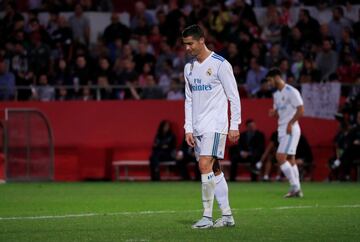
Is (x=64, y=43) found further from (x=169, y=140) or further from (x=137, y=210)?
(x=137, y=210)

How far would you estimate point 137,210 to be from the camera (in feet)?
51.3

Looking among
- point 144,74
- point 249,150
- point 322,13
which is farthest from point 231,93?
point 322,13

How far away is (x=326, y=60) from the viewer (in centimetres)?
2647

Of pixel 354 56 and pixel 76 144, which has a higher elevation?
pixel 354 56

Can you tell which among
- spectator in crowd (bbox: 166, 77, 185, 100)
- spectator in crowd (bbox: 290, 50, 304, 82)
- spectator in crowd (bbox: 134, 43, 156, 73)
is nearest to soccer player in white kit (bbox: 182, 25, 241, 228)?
spectator in crowd (bbox: 290, 50, 304, 82)

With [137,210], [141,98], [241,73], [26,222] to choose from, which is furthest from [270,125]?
[26,222]

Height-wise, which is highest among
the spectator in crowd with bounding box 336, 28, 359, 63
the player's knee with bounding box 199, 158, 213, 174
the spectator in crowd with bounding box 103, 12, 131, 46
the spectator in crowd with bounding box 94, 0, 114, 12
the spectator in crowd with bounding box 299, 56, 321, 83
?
the spectator in crowd with bounding box 94, 0, 114, 12

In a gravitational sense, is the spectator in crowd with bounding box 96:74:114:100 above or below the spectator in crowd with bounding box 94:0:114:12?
below

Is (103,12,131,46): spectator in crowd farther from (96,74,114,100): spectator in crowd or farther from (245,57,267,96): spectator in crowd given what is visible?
(245,57,267,96): spectator in crowd

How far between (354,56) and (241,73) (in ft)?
10.3

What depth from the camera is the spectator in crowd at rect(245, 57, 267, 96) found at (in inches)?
1041

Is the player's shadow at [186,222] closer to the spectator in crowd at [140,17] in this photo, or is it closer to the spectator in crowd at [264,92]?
the spectator in crowd at [264,92]

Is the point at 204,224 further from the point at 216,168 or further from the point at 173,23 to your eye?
the point at 173,23

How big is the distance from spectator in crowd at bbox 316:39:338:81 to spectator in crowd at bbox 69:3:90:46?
728 cm
